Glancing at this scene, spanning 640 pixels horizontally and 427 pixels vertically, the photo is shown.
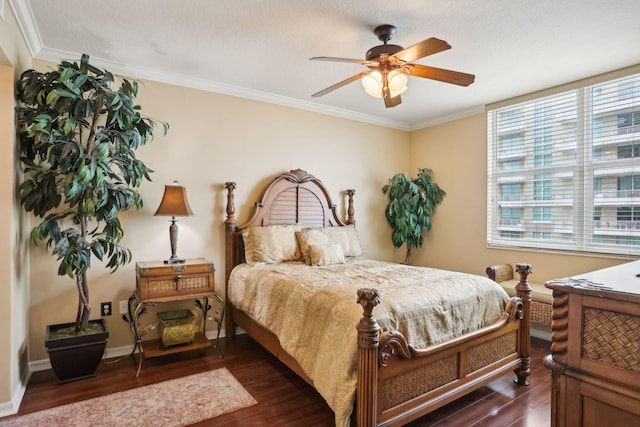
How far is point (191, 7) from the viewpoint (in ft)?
7.47

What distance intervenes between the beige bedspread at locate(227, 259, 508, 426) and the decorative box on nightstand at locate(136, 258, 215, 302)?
0.47 metres

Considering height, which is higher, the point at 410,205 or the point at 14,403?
the point at 410,205

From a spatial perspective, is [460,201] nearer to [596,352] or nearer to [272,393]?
[272,393]

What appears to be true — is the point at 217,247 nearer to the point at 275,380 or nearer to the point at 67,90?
the point at 275,380

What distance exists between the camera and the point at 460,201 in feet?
15.2

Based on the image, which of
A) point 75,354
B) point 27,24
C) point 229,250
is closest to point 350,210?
point 229,250

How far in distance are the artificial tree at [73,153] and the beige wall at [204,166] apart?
1.35 ft

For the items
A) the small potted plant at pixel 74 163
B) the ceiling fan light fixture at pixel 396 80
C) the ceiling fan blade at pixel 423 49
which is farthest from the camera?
the ceiling fan light fixture at pixel 396 80

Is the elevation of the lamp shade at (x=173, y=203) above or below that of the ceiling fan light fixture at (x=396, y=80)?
below

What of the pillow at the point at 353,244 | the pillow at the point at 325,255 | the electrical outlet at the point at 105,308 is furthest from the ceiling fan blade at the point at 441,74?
the electrical outlet at the point at 105,308

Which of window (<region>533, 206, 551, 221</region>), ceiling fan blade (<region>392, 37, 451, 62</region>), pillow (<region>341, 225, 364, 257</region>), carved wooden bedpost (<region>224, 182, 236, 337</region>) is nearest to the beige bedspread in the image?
carved wooden bedpost (<region>224, 182, 236, 337</region>)

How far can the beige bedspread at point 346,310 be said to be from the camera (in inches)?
74.9

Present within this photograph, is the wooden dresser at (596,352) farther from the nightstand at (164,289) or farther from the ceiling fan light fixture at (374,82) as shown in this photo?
the nightstand at (164,289)

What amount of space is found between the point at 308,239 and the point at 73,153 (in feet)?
6.96
